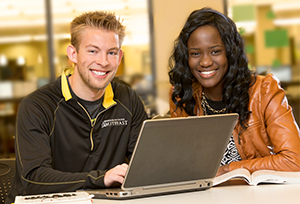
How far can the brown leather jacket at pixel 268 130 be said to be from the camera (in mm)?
1798

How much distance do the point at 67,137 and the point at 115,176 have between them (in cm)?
50

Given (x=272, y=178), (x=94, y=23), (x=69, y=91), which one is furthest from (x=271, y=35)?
(x=272, y=178)

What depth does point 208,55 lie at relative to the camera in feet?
6.46

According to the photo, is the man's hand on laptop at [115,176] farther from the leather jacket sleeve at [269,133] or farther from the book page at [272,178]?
the leather jacket sleeve at [269,133]

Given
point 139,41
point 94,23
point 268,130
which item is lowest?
point 268,130

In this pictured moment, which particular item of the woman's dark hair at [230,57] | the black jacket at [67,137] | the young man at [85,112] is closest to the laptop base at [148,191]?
the black jacket at [67,137]

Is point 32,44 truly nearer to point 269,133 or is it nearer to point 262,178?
point 269,133

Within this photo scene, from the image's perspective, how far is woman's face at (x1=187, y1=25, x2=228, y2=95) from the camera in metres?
1.96

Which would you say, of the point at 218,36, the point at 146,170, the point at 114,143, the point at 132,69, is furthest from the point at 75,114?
the point at 132,69

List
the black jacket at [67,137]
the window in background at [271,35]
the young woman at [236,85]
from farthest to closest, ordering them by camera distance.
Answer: the window in background at [271,35] < the young woman at [236,85] < the black jacket at [67,137]

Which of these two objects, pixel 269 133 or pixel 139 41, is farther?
pixel 139 41

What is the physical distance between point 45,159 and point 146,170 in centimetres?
52

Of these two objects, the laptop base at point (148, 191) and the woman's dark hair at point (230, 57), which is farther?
the woman's dark hair at point (230, 57)

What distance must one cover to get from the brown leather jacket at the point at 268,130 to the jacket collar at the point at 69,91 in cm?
66
